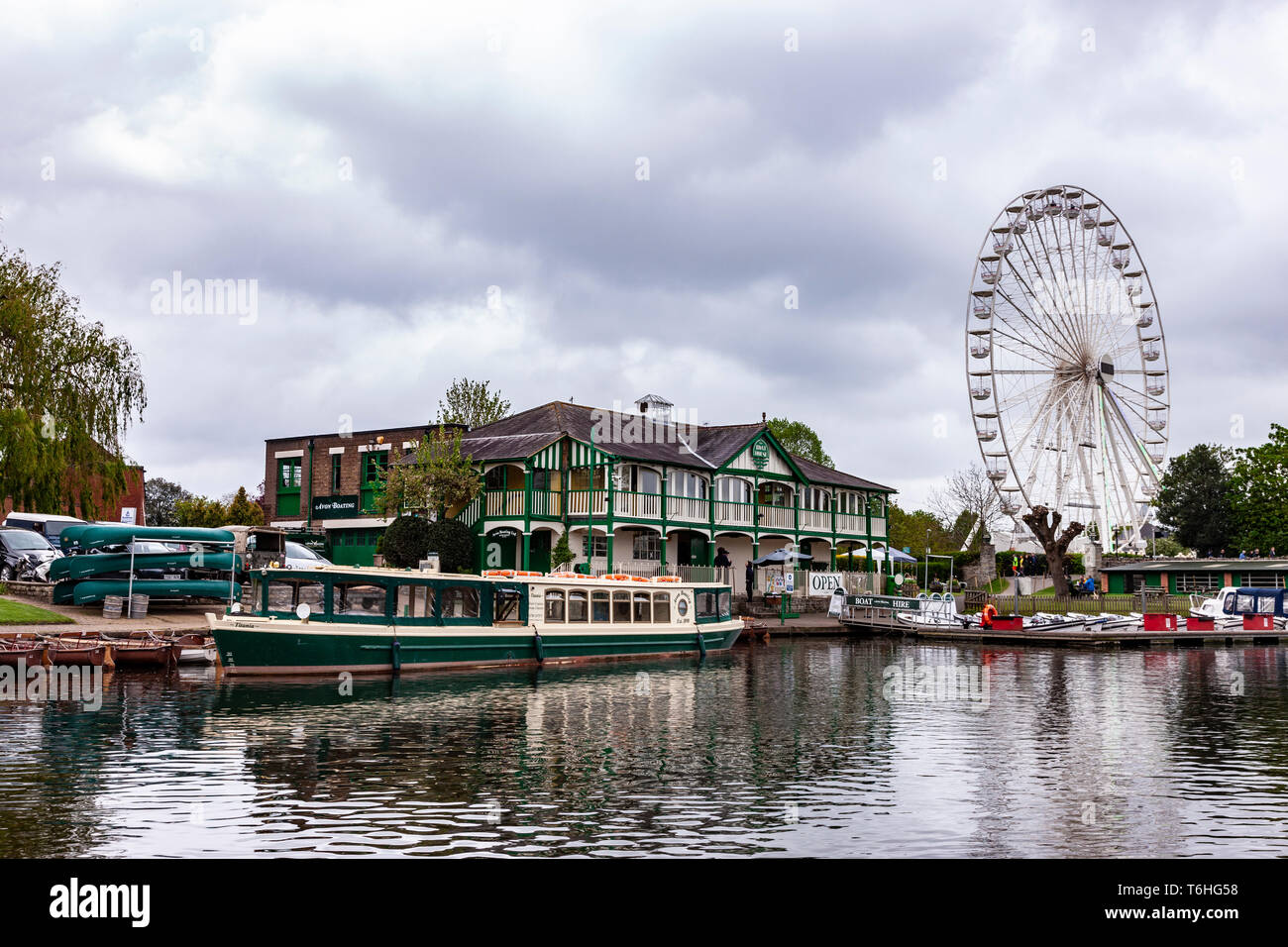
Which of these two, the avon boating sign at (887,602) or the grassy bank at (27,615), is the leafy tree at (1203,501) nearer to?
the avon boating sign at (887,602)

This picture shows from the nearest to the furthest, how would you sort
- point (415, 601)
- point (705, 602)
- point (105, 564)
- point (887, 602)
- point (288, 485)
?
point (415, 601) < point (105, 564) < point (705, 602) < point (887, 602) < point (288, 485)

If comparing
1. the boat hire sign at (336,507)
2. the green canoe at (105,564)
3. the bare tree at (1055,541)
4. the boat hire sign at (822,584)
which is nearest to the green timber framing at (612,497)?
the boat hire sign at (822,584)

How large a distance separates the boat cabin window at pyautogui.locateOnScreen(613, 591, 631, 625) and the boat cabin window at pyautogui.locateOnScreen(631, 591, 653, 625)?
7.2 inches

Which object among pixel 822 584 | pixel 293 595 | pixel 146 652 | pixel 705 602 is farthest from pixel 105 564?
pixel 822 584

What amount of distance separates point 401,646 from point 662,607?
10528 millimetres

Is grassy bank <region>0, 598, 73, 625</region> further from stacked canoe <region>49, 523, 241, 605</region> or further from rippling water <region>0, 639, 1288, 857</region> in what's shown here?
rippling water <region>0, 639, 1288, 857</region>

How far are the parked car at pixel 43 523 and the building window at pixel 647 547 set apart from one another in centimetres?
2321

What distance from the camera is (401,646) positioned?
2956 centimetres

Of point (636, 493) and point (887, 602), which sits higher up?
A: point (636, 493)

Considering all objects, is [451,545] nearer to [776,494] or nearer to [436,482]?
[436,482]

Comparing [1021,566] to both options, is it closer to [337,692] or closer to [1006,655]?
[1006,655]

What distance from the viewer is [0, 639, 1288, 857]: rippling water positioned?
39.3 feet

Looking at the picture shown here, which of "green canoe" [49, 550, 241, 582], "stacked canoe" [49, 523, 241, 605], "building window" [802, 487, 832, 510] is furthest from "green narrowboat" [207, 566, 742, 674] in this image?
"building window" [802, 487, 832, 510]

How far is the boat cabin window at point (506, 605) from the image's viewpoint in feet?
109
